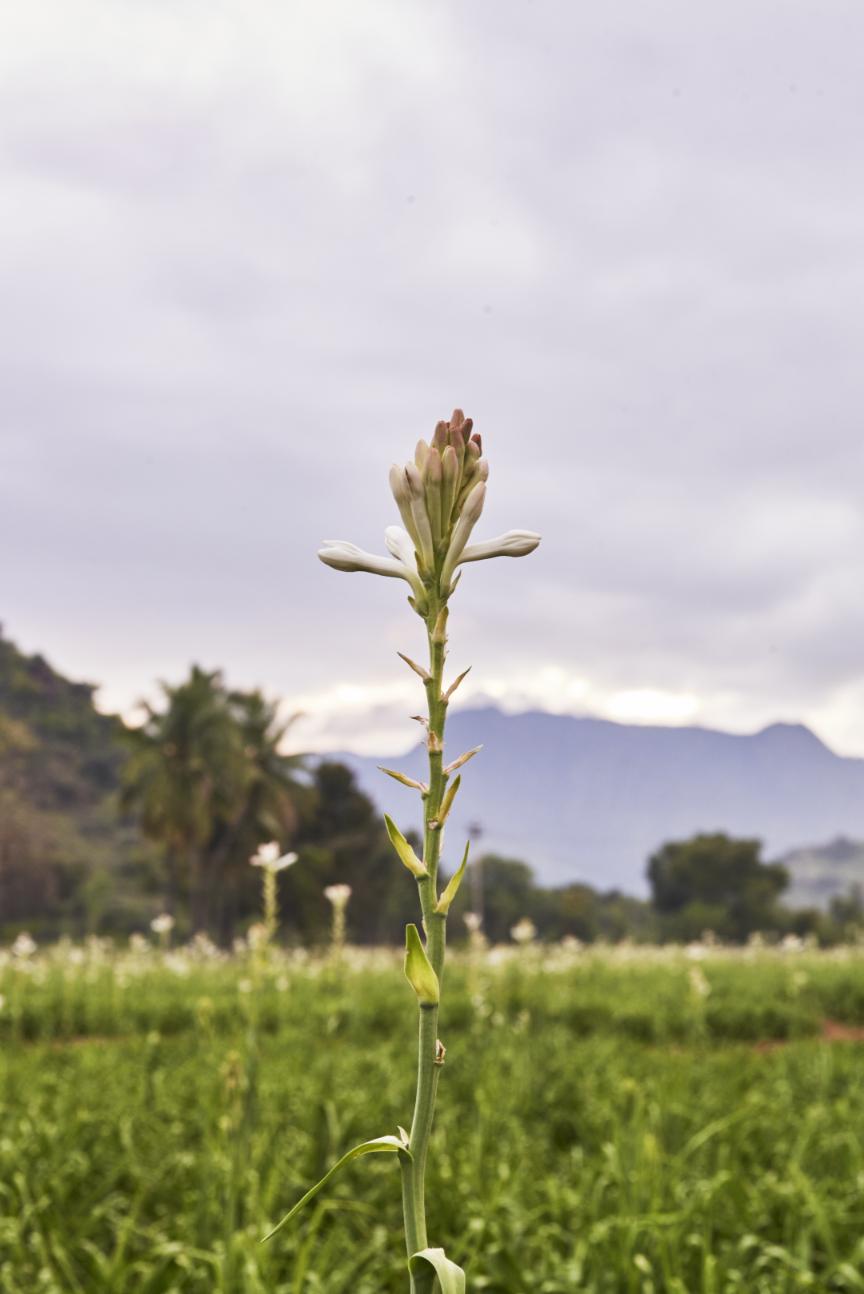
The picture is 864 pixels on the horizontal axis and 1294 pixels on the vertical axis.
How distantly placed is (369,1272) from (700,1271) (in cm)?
123

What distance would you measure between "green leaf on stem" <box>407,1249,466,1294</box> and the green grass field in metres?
1.41

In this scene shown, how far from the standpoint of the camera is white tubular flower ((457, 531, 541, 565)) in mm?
939

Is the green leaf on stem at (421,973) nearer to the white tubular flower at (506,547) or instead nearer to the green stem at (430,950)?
the green stem at (430,950)

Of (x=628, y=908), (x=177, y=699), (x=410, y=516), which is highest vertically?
(x=177, y=699)

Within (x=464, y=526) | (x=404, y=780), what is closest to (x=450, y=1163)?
(x=404, y=780)

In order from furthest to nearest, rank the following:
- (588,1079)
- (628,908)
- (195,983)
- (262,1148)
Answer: (628,908) < (195,983) < (588,1079) < (262,1148)

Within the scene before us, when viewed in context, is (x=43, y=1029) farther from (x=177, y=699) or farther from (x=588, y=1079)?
(x=177, y=699)

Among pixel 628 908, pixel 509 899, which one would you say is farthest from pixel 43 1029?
pixel 628 908

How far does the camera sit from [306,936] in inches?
1636

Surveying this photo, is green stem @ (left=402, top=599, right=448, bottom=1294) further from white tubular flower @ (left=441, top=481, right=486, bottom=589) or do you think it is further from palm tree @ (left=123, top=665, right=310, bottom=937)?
palm tree @ (left=123, top=665, right=310, bottom=937)

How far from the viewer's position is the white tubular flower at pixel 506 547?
3.08 ft

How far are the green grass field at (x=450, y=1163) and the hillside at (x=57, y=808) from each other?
33.1 m

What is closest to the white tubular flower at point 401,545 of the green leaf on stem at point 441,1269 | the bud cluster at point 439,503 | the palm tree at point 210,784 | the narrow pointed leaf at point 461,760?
the bud cluster at point 439,503

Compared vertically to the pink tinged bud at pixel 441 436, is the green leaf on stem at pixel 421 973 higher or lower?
lower
